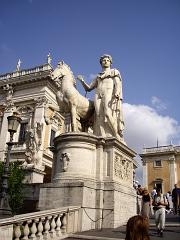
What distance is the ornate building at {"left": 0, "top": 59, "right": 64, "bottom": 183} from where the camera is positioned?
3039 cm

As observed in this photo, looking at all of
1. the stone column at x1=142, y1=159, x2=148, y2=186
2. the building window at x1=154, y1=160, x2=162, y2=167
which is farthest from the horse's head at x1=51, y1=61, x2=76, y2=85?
the stone column at x1=142, y1=159, x2=148, y2=186

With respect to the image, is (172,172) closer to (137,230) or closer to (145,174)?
(145,174)

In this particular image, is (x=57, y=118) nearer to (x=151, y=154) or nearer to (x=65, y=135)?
(x=151, y=154)

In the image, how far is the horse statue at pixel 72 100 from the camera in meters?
10.1

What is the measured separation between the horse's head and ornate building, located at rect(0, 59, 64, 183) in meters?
18.1

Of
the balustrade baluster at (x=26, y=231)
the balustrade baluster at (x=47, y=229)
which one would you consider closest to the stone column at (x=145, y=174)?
the balustrade baluster at (x=47, y=229)

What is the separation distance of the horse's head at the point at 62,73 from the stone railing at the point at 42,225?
475 cm

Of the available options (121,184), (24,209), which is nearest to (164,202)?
(121,184)

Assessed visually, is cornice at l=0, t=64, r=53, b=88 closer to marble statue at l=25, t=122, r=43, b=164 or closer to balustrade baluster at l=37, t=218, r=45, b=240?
marble statue at l=25, t=122, r=43, b=164

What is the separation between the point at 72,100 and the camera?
10133mm

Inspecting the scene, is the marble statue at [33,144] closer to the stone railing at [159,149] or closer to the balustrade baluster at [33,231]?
the balustrade baluster at [33,231]

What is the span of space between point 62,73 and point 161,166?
38.7 metres

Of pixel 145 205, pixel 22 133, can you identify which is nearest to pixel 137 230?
pixel 145 205

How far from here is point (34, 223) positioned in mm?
6426
